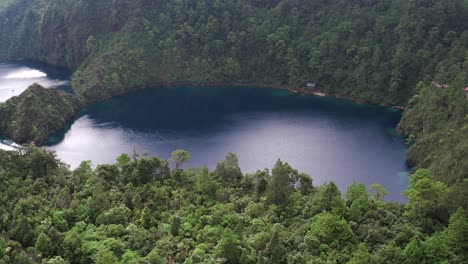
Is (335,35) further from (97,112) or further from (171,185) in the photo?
(171,185)

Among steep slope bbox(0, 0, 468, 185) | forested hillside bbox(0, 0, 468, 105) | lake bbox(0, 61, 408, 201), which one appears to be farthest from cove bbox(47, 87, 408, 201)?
forested hillside bbox(0, 0, 468, 105)

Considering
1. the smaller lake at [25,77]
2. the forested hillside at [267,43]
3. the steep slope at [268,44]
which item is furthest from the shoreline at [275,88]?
the smaller lake at [25,77]

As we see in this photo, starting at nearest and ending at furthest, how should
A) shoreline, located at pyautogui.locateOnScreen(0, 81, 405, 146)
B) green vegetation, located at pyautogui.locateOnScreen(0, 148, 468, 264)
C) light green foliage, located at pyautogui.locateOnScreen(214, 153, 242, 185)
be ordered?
1. green vegetation, located at pyautogui.locateOnScreen(0, 148, 468, 264)
2. light green foliage, located at pyautogui.locateOnScreen(214, 153, 242, 185)
3. shoreline, located at pyautogui.locateOnScreen(0, 81, 405, 146)

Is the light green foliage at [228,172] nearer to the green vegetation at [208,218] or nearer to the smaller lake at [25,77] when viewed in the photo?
the green vegetation at [208,218]

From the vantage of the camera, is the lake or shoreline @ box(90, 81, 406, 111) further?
shoreline @ box(90, 81, 406, 111)

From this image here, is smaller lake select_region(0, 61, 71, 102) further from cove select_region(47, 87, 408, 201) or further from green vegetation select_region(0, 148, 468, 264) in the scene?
green vegetation select_region(0, 148, 468, 264)

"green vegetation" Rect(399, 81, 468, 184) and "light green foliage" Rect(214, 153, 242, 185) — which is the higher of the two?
"green vegetation" Rect(399, 81, 468, 184)

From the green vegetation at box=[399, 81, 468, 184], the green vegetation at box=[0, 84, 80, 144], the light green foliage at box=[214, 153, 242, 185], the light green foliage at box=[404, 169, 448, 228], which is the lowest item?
the green vegetation at box=[0, 84, 80, 144]

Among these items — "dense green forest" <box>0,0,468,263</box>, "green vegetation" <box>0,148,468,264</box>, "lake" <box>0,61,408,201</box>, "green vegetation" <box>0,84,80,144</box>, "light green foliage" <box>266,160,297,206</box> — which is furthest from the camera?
"green vegetation" <box>0,84,80,144</box>
